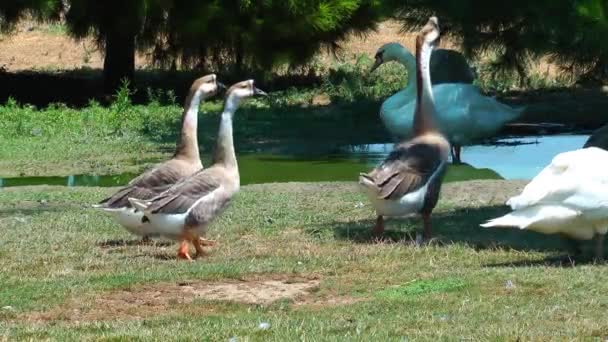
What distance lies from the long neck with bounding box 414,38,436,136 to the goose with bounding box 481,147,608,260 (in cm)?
201

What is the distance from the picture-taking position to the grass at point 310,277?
634 centimetres

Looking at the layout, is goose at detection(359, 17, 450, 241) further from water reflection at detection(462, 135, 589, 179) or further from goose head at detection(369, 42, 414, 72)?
goose head at detection(369, 42, 414, 72)

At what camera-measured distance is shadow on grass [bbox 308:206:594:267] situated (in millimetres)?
8619

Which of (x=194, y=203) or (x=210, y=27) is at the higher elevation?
(x=210, y=27)

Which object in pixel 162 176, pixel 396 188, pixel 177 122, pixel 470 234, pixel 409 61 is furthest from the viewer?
pixel 177 122

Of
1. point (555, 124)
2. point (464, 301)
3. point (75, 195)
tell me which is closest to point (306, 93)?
point (555, 124)

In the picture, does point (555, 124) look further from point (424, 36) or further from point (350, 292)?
point (350, 292)

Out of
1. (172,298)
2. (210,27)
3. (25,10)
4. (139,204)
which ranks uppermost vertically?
(25,10)

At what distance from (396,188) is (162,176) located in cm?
170

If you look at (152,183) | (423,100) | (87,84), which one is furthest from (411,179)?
(87,84)

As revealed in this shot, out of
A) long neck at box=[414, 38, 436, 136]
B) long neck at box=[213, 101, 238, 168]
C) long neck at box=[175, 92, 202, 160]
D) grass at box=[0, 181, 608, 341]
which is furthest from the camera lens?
long neck at box=[414, 38, 436, 136]

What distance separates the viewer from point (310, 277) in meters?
8.07

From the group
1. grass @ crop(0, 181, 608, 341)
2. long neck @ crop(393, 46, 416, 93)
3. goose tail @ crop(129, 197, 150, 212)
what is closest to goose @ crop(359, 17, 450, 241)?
grass @ crop(0, 181, 608, 341)

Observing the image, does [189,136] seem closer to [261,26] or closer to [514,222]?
[514,222]
